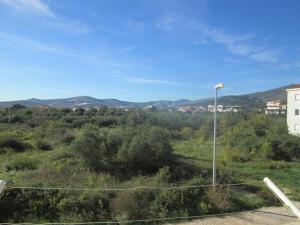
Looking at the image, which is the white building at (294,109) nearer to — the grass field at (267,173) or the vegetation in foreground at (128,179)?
the vegetation in foreground at (128,179)

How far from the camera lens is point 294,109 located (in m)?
43.9

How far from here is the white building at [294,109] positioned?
142ft

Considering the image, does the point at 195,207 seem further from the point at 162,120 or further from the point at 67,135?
the point at 162,120

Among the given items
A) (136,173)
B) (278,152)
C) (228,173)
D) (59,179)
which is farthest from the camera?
(278,152)

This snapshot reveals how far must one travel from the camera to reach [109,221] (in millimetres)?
8641

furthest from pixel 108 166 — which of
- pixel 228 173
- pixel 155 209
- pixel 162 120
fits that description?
pixel 162 120

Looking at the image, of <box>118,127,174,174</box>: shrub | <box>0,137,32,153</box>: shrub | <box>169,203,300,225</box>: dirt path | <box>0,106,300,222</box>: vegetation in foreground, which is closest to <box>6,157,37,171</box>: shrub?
<box>0,106,300,222</box>: vegetation in foreground

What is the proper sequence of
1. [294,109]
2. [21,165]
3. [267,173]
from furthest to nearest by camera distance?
[294,109] → [267,173] → [21,165]

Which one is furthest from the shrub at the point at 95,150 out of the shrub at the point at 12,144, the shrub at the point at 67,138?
the shrub at the point at 67,138

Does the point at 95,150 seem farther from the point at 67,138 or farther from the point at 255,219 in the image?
the point at 67,138

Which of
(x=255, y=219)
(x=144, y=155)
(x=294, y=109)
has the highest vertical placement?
(x=294, y=109)

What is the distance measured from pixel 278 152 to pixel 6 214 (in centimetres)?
1822

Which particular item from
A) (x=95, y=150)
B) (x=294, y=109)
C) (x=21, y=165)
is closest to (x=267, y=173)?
(x=95, y=150)

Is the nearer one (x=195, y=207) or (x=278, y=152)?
(x=195, y=207)
